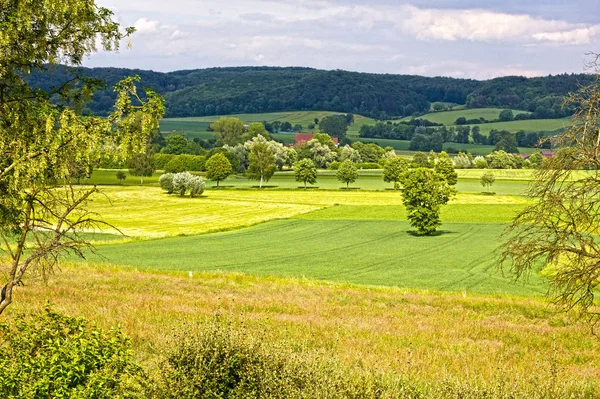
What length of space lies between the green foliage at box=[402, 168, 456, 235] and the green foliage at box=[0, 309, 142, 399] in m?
61.3

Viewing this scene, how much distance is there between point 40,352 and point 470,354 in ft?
31.3

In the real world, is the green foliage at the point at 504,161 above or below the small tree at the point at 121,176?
above

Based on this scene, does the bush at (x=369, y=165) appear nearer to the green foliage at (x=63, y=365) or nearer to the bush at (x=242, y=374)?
the bush at (x=242, y=374)

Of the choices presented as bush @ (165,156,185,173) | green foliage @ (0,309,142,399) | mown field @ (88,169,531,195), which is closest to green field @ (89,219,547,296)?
green foliage @ (0,309,142,399)

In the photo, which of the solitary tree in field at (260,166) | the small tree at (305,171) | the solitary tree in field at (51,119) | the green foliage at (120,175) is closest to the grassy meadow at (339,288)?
the solitary tree in field at (51,119)

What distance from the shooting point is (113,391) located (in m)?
7.86

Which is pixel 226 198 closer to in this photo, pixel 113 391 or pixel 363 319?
pixel 363 319

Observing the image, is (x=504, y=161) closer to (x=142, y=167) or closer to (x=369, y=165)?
(x=369, y=165)

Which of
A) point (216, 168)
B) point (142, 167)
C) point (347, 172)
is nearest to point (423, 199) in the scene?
point (347, 172)

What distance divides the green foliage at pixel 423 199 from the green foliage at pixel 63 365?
6130 cm

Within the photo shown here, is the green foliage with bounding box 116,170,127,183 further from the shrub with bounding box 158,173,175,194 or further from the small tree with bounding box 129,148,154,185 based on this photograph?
the shrub with bounding box 158,173,175,194

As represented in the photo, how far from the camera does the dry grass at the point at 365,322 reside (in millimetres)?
12477

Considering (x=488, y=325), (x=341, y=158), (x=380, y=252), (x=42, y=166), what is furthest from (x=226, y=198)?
(x=42, y=166)

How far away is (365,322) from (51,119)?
11.1 m
